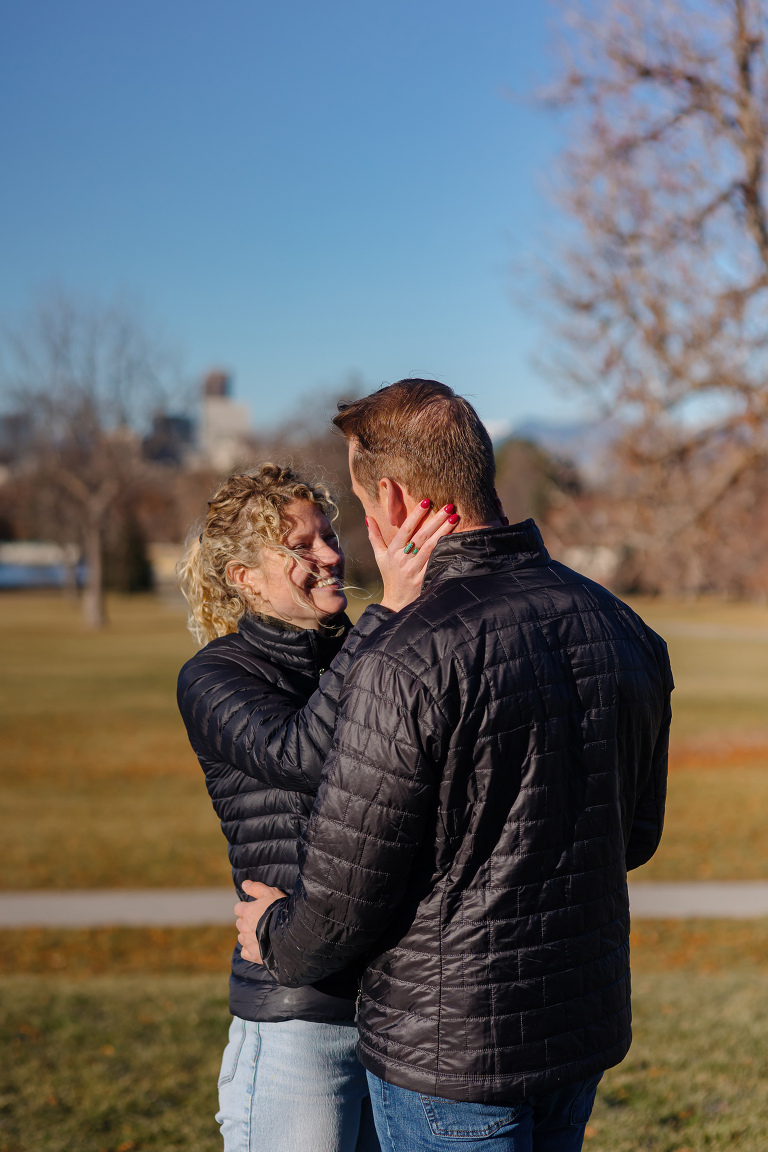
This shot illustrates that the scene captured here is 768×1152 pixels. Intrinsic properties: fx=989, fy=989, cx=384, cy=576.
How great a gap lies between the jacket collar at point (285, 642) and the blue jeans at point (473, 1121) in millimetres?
884

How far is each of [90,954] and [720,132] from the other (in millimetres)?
8073

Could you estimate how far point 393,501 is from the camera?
1787 mm

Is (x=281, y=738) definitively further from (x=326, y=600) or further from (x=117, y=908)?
(x=117, y=908)

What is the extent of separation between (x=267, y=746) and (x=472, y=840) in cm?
52

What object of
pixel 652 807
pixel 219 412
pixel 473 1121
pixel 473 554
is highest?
pixel 219 412

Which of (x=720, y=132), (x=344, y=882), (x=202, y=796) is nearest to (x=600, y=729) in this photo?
(x=344, y=882)

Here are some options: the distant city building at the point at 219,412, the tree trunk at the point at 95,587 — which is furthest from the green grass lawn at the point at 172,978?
the distant city building at the point at 219,412

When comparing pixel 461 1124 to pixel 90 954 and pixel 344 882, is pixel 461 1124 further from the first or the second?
pixel 90 954

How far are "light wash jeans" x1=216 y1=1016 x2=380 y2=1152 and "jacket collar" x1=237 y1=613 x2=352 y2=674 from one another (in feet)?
2.48

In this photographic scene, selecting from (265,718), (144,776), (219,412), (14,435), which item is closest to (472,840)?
(265,718)

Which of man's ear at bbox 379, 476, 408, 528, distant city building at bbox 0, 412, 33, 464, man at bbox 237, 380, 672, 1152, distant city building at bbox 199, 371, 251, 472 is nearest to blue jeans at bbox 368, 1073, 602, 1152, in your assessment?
man at bbox 237, 380, 672, 1152

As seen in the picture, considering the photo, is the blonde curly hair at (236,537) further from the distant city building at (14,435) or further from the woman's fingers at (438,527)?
the distant city building at (14,435)

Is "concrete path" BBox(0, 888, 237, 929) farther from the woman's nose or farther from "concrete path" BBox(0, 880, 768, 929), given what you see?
the woman's nose

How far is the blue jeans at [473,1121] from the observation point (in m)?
1.62
